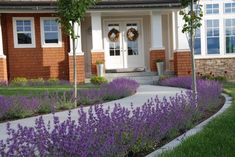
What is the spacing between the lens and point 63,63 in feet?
65.5

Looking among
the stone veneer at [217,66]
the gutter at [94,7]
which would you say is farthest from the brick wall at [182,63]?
the gutter at [94,7]

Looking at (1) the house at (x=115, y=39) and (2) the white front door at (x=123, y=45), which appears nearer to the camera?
(1) the house at (x=115, y=39)

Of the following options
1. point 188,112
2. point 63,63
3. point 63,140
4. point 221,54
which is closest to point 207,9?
point 221,54

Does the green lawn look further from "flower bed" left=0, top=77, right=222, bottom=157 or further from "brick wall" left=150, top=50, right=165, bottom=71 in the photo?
"brick wall" left=150, top=50, right=165, bottom=71

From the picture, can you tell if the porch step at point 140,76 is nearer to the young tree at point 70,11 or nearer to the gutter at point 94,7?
the gutter at point 94,7

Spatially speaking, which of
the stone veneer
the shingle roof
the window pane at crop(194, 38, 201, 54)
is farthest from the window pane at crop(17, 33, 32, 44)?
the stone veneer

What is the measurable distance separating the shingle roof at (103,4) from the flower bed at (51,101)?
19.7 feet

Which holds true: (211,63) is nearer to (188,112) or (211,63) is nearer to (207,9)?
(207,9)

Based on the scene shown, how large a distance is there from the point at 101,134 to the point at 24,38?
51.9 feet

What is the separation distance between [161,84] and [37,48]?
6673 millimetres

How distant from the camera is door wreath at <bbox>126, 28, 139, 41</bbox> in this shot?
2141 centimetres

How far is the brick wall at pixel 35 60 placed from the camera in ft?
64.4

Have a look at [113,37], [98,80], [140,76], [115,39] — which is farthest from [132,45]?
[98,80]

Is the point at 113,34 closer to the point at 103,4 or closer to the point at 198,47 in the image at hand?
the point at 103,4
